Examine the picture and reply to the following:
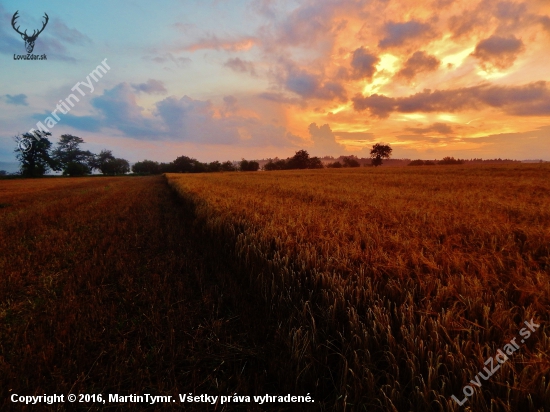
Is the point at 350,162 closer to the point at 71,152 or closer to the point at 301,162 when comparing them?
the point at 301,162

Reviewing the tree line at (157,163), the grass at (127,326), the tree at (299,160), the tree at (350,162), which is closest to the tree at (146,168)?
the tree line at (157,163)

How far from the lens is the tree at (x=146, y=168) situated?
10969 centimetres

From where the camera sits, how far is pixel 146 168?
110m

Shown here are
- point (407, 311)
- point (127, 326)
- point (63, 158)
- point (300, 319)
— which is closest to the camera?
point (407, 311)

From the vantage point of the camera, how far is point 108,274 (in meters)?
4.32

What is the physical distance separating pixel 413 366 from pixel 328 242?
2.40 metres

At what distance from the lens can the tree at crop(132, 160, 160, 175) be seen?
360ft

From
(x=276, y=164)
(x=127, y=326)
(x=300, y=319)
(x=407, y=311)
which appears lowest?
(x=127, y=326)

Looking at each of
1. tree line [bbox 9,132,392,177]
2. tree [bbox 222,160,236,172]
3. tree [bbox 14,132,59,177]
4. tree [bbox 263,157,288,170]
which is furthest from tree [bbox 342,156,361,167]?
tree [bbox 14,132,59,177]

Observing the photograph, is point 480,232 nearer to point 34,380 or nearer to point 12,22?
point 34,380

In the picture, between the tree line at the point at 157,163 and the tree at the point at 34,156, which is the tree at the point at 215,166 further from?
the tree at the point at 34,156

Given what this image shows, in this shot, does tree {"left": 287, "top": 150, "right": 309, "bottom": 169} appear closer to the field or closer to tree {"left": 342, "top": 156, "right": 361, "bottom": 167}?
tree {"left": 342, "top": 156, "right": 361, "bottom": 167}

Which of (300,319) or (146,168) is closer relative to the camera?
(300,319)

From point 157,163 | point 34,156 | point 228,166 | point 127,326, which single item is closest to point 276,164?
point 228,166
